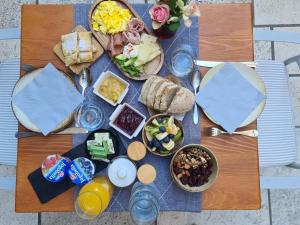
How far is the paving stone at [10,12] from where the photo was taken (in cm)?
190

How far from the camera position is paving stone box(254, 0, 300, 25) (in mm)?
1909

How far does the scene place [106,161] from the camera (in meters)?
1.14

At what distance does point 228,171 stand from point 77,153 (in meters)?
0.48

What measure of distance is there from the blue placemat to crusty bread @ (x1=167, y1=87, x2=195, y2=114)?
2.7 inches

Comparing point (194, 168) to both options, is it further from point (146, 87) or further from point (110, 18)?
point (110, 18)

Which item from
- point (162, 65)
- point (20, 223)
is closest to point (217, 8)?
point (162, 65)

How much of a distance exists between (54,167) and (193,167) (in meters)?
0.41

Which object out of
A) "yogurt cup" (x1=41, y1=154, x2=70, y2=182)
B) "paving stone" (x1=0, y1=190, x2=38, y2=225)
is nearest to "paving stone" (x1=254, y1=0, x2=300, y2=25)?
"yogurt cup" (x1=41, y1=154, x2=70, y2=182)

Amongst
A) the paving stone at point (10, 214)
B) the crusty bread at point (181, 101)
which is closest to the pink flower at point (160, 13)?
the crusty bread at point (181, 101)

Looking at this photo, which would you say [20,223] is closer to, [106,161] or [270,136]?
[106,161]

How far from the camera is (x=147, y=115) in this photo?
1.18 metres

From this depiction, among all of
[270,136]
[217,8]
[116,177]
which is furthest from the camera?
[270,136]

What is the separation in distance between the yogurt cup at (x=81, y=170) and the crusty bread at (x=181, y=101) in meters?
0.29

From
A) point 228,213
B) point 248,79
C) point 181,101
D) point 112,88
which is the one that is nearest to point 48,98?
point 112,88
